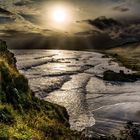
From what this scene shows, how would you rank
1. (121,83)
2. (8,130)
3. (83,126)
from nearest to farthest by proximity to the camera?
(8,130), (83,126), (121,83)

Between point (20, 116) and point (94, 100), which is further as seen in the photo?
point (94, 100)

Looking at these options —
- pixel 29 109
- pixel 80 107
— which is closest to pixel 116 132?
pixel 80 107

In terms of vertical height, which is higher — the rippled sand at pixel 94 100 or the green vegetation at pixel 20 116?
the green vegetation at pixel 20 116

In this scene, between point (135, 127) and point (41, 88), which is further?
point (41, 88)

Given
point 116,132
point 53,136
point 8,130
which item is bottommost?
point 116,132

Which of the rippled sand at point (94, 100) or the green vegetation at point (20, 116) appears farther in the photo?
the rippled sand at point (94, 100)

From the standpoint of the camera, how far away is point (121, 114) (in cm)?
6034

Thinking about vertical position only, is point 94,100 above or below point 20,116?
below

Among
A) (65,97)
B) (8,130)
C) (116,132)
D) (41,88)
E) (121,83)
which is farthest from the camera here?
(121,83)

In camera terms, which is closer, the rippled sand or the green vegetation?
the green vegetation

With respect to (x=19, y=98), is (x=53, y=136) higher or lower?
lower

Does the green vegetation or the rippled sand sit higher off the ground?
the green vegetation

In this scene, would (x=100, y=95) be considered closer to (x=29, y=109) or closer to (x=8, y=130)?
(x=29, y=109)

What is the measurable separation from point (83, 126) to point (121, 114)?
409 inches
